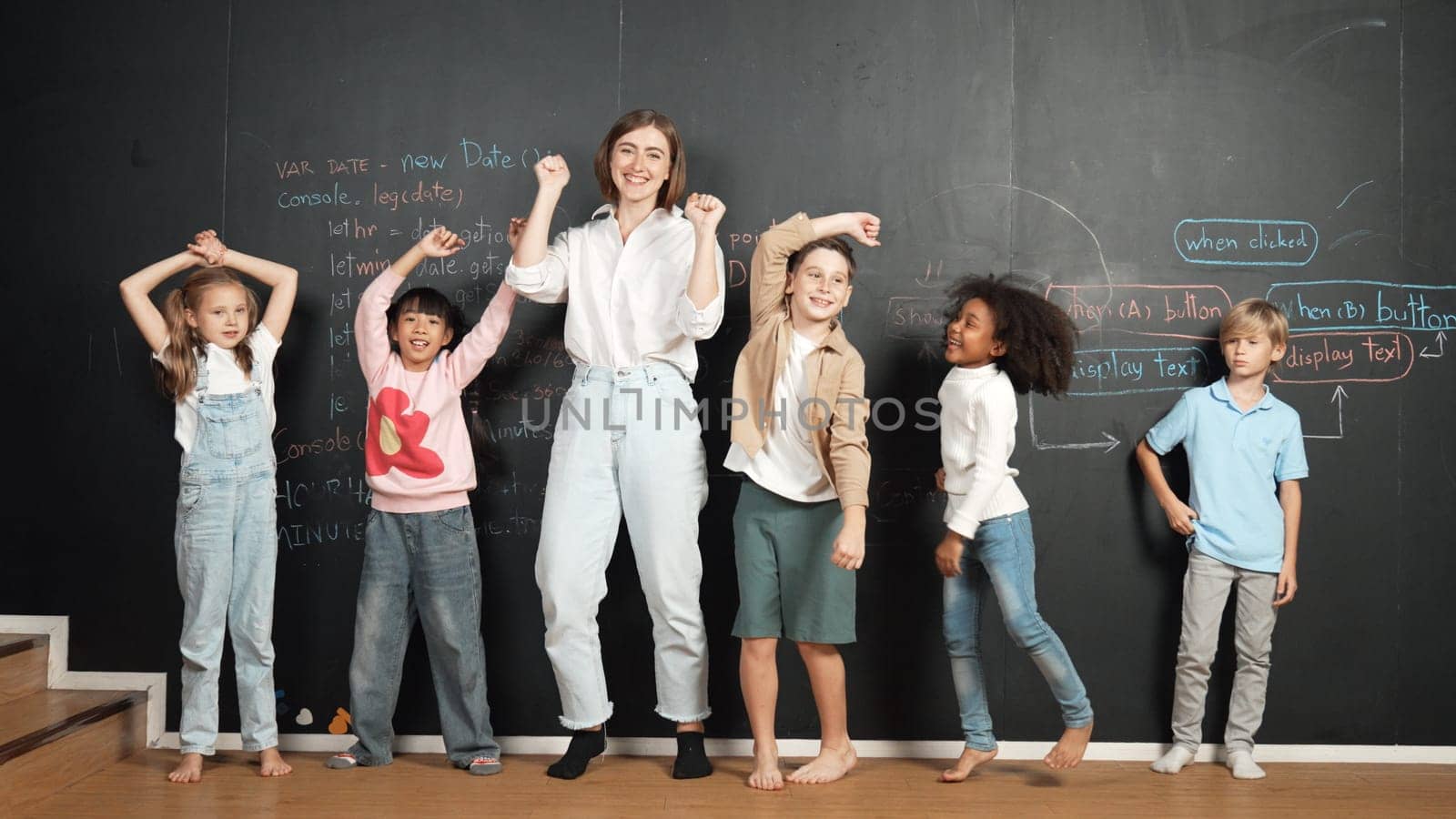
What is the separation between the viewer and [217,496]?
278 cm

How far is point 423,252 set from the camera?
2912 mm

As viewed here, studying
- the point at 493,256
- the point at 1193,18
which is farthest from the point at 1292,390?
the point at 493,256

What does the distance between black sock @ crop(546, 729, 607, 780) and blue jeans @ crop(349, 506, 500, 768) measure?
0.66 ft

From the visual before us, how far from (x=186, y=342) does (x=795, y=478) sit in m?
1.56

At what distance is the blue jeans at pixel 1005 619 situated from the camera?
8.89ft

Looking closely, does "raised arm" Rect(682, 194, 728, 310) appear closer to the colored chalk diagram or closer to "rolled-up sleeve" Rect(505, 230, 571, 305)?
"rolled-up sleeve" Rect(505, 230, 571, 305)

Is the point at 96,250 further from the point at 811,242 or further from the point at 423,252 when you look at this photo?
the point at 811,242

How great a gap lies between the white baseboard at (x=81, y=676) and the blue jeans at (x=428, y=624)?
24.8 inches

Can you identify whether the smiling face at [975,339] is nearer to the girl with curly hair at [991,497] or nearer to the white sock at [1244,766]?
the girl with curly hair at [991,497]

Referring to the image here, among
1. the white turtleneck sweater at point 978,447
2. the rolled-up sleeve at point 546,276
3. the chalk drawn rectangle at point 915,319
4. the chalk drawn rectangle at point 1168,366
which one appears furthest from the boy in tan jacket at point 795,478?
the chalk drawn rectangle at point 1168,366

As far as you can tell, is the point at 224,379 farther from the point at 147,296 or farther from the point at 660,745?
the point at 660,745

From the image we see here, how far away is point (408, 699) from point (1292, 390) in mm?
2579

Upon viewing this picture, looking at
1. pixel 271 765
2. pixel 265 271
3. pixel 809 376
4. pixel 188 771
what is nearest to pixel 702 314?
pixel 809 376

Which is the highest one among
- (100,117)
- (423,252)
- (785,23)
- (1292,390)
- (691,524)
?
(785,23)
